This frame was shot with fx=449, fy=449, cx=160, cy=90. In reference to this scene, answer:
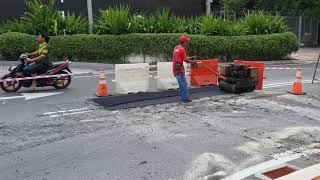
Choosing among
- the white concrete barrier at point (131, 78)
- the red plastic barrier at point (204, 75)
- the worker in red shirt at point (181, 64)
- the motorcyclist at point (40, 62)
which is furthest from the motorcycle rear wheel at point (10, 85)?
the red plastic barrier at point (204, 75)

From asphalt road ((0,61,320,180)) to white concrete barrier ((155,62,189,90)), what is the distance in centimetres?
188

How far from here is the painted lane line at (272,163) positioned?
20.6 feet

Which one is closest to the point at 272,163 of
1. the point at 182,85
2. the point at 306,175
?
the point at 306,175

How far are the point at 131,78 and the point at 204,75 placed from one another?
2.54 metres

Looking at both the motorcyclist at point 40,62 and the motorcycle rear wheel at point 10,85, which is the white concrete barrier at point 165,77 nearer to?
the motorcyclist at point 40,62

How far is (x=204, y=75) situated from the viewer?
14047 mm

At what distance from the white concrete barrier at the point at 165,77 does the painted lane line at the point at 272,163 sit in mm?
6506

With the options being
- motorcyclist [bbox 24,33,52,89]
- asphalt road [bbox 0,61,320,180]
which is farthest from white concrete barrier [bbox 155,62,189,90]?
motorcyclist [bbox 24,33,52,89]

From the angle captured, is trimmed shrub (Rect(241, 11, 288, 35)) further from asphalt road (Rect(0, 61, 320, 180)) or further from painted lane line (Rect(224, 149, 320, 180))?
painted lane line (Rect(224, 149, 320, 180))

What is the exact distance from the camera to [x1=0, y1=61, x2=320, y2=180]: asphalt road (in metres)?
6.58

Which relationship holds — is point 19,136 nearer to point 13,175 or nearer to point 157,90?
point 13,175

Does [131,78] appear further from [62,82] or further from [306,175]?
[306,175]

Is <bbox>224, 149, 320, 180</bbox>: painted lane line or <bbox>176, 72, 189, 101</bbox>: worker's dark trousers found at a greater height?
<bbox>176, 72, 189, 101</bbox>: worker's dark trousers

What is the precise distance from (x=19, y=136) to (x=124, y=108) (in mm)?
3015
